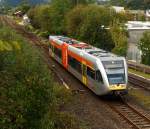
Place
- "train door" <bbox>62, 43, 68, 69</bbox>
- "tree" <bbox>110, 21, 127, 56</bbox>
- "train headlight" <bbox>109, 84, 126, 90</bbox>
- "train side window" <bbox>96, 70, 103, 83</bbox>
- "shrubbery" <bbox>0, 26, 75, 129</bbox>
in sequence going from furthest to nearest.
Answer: "tree" <bbox>110, 21, 127, 56</bbox>
"train door" <bbox>62, 43, 68, 69</bbox>
"train side window" <bbox>96, 70, 103, 83</bbox>
"train headlight" <bbox>109, 84, 126, 90</bbox>
"shrubbery" <bbox>0, 26, 75, 129</bbox>

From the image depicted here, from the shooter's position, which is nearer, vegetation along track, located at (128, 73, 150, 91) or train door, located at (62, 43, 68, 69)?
vegetation along track, located at (128, 73, 150, 91)

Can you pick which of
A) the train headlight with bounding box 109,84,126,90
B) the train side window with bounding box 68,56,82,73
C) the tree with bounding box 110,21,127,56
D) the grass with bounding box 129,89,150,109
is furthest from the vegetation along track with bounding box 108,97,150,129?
the tree with bounding box 110,21,127,56

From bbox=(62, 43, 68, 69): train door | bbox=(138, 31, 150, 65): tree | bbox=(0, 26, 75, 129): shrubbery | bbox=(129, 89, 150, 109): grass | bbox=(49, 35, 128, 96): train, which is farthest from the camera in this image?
bbox=(138, 31, 150, 65): tree

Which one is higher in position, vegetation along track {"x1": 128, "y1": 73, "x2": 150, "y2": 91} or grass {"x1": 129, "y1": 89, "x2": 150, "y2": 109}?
grass {"x1": 129, "y1": 89, "x2": 150, "y2": 109}

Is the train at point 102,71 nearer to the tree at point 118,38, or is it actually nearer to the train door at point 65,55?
the train door at point 65,55

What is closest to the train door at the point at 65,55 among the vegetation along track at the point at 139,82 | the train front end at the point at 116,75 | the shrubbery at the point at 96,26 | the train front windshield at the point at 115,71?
the vegetation along track at the point at 139,82

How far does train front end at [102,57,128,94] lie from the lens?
26.1 metres

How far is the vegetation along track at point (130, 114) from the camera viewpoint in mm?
21200

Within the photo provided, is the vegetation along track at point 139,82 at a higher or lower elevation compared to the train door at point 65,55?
lower

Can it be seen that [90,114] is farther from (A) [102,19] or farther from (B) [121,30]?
(A) [102,19]

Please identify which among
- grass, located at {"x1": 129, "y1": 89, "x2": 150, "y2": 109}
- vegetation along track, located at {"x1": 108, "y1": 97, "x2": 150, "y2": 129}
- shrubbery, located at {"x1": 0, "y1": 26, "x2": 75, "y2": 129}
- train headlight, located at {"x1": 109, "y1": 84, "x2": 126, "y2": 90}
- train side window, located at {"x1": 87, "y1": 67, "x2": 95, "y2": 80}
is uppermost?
shrubbery, located at {"x1": 0, "y1": 26, "x2": 75, "y2": 129}

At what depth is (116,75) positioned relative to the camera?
26484 mm

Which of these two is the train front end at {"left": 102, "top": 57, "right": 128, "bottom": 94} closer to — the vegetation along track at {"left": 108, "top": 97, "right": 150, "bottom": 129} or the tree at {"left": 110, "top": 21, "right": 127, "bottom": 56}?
the vegetation along track at {"left": 108, "top": 97, "right": 150, "bottom": 129}

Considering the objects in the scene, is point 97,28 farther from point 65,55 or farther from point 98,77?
point 98,77
